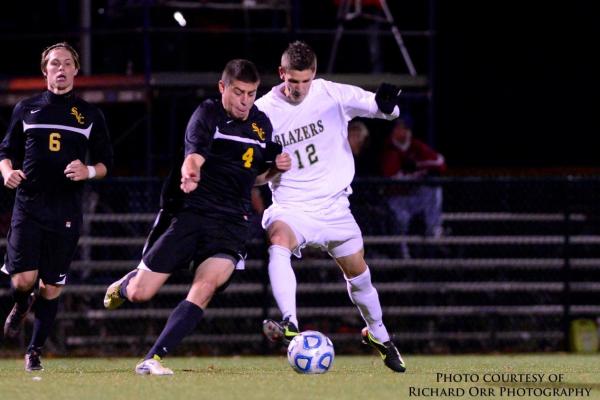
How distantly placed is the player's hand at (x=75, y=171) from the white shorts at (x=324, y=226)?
129 cm

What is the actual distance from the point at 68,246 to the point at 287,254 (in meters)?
1.53

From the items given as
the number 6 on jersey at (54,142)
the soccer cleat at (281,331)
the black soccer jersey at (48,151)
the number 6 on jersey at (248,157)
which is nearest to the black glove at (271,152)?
the number 6 on jersey at (248,157)

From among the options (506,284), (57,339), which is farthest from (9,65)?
(506,284)

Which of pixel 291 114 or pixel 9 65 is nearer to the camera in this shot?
pixel 291 114

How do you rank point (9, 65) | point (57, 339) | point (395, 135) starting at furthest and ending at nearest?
point (9, 65) < point (395, 135) < point (57, 339)

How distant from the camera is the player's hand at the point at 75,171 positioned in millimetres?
10430

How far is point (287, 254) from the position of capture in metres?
10.5

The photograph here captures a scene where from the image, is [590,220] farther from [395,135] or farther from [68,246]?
[68,246]

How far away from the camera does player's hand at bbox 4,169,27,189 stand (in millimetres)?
10359

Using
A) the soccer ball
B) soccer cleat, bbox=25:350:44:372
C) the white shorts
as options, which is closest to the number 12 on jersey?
the white shorts

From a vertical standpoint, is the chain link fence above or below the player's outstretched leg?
below

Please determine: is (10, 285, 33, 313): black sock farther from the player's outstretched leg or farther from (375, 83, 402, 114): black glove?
(375, 83, 402, 114): black glove

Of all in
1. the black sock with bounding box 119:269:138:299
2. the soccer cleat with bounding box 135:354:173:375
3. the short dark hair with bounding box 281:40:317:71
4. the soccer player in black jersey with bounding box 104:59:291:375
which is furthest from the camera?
the short dark hair with bounding box 281:40:317:71

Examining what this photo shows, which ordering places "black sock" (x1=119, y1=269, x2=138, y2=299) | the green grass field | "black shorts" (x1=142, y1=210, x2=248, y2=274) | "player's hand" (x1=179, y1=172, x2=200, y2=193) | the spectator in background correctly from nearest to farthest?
the green grass field → "player's hand" (x1=179, y1=172, x2=200, y2=193) → "black shorts" (x1=142, y1=210, x2=248, y2=274) → "black sock" (x1=119, y1=269, x2=138, y2=299) → the spectator in background
